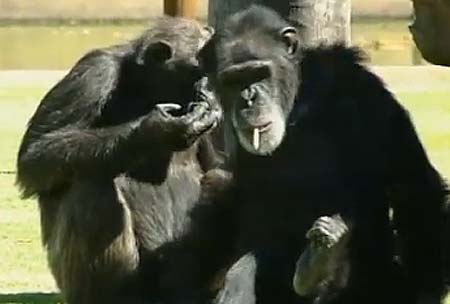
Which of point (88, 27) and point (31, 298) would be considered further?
point (88, 27)

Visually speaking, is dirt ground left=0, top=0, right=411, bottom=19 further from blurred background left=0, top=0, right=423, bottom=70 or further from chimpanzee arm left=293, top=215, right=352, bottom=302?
chimpanzee arm left=293, top=215, right=352, bottom=302

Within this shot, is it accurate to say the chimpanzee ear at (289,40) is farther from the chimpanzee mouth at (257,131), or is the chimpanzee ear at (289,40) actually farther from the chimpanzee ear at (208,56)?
the chimpanzee mouth at (257,131)

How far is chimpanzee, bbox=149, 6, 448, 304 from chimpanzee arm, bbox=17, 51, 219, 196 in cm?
32

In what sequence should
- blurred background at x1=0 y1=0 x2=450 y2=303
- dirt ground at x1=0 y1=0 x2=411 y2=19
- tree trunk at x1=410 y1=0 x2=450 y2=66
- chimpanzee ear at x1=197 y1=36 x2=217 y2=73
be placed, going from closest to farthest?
tree trunk at x1=410 y1=0 x2=450 y2=66
chimpanzee ear at x1=197 y1=36 x2=217 y2=73
blurred background at x1=0 y1=0 x2=450 y2=303
dirt ground at x1=0 y1=0 x2=411 y2=19

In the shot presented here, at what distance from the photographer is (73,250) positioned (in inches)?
287

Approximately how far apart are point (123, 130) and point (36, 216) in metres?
4.03

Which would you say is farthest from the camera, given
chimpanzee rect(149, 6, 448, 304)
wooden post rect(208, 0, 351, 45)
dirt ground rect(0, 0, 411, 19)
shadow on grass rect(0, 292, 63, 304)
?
dirt ground rect(0, 0, 411, 19)

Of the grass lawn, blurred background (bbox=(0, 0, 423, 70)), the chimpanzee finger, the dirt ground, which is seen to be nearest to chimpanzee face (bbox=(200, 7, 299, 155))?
the chimpanzee finger

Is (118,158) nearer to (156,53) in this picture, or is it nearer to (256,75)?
(156,53)

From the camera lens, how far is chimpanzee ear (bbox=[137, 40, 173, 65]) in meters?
7.45

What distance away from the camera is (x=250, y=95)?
6.95 metres

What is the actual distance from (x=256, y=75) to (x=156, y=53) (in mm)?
658

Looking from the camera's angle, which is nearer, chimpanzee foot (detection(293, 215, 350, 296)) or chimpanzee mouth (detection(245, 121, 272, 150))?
chimpanzee foot (detection(293, 215, 350, 296))

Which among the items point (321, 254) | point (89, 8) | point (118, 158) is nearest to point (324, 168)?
point (321, 254)
